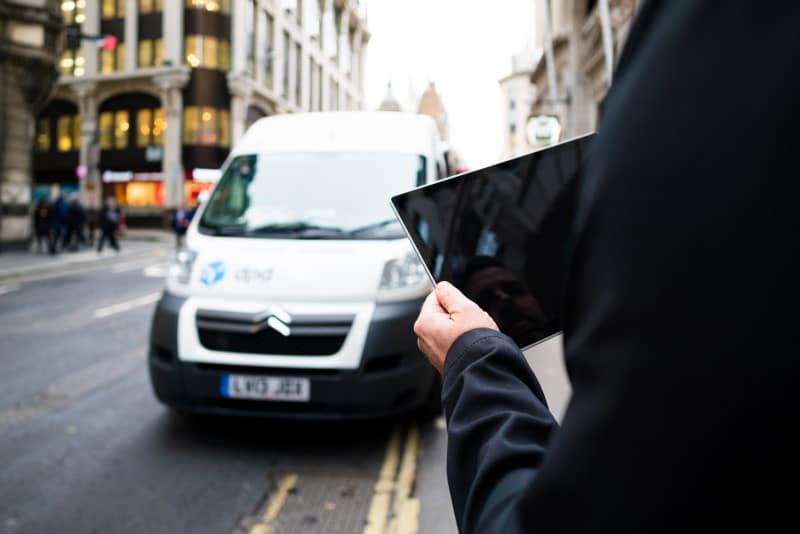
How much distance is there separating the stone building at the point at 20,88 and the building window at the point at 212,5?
17607 mm

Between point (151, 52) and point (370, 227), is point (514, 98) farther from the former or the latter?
point (370, 227)

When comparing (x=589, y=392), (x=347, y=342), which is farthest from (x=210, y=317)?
(x=589, y=392)

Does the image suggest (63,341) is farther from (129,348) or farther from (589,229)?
(589,229)

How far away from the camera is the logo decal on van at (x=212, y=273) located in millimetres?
3830

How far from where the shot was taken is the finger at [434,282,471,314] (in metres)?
1.08

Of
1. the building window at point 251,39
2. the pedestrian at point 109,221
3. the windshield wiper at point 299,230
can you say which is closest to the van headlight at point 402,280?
the windshield wiper at point 299,230

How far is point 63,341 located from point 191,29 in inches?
1296

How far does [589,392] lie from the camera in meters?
0.57

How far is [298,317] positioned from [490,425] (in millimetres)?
2872

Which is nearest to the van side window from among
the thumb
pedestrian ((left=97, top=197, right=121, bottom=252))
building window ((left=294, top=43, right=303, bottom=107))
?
the thumb

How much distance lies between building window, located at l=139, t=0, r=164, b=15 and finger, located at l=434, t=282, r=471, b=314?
131ft

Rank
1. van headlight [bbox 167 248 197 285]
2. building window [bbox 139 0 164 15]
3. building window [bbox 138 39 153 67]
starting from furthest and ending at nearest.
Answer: building window [bbox 138 39 153 67] → building window [bbox 139 0 164 15] → van headlight [bbox 167 248 197 285]

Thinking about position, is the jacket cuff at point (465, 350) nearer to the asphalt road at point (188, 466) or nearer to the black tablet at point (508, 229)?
the black tablet at point (508, 229)

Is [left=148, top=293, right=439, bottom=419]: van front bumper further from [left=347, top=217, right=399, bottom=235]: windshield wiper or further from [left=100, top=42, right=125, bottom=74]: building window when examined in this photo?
[left=100, top=42, right=125, bottom=74]: building window
